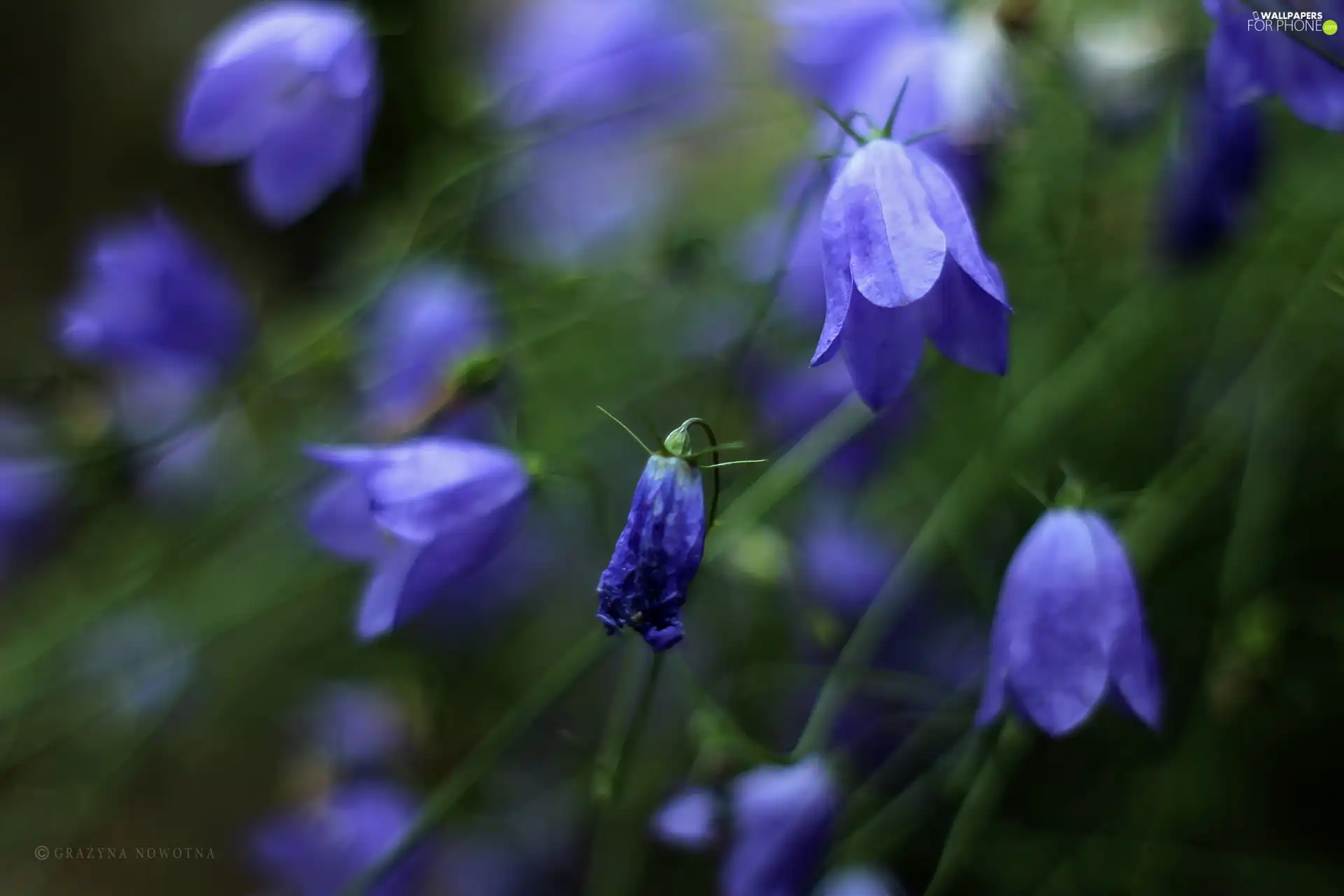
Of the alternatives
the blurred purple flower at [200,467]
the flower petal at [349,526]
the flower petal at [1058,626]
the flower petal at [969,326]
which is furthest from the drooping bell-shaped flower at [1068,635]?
the blurred purple flower at [200,467]

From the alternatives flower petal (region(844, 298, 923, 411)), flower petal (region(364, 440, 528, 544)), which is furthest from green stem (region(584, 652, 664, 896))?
flower petal (region(844, 298, 923, 411))

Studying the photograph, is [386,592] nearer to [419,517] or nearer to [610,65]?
[419,517]

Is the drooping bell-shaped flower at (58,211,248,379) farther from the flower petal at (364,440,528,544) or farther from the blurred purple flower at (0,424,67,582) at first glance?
the flower petal at (364,440,528,544)

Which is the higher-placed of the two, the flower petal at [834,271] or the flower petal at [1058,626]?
the flower petal at [834,271]

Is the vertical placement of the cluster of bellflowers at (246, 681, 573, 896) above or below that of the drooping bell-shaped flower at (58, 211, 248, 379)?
below

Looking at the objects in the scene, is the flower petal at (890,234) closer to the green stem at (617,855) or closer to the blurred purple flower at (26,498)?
the green stem at (617,855)

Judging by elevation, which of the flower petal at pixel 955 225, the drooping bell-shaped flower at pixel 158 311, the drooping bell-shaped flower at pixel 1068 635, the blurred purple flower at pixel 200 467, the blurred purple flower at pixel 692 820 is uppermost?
the flower petal at pixel 955 225

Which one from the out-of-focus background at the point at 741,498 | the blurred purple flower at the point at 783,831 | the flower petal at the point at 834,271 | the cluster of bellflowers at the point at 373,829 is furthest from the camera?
the cluster of bellflowers at the point at 373,829

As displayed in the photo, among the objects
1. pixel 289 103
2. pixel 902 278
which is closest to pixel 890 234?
pixel 902 278
